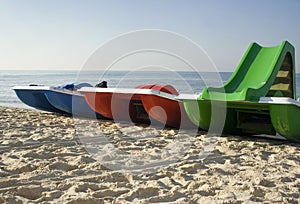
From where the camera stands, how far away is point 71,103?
5.81 meters

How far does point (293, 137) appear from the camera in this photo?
3.89 m

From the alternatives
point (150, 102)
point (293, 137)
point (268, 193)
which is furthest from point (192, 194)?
point (150, 102)

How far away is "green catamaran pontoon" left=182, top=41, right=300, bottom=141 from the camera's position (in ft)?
12.0

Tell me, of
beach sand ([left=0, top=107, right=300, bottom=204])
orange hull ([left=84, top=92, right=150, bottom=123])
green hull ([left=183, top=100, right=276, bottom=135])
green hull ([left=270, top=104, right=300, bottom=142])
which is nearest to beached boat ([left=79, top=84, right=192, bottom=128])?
orange hull ([left=84, top=92, right=150, bottom=123])

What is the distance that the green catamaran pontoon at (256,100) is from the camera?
3.67 metres

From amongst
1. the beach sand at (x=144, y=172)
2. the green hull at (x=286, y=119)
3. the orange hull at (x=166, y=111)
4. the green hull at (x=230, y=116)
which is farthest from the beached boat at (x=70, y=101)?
the green hull at (x=286, y=119)

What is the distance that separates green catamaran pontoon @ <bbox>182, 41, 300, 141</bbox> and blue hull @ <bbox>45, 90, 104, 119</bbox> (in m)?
2.11

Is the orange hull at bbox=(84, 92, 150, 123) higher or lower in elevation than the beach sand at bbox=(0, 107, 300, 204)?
higher

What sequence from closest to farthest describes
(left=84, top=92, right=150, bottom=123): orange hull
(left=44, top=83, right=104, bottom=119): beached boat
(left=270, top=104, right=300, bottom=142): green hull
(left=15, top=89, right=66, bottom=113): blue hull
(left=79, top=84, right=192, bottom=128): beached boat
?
(left=270, top=104, right=300, bottom=142): green hull → (left=79, top=84, right=192, bottom=128): beached boat → (left=84, top=92, right=150, bottom=123): orange hull → (left=44, top=83, right=104, bottom=119): beached boat → (left=15, top=89, right=66, bottom=113): blue hull

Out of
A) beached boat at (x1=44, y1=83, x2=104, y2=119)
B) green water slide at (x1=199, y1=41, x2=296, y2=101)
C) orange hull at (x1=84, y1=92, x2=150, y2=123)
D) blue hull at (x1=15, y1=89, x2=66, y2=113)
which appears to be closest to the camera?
green water slide at (x1=199, y1=41, x2=296, y2=101)

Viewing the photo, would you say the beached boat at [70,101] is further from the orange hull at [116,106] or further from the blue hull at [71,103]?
the orange hull at [116,106]

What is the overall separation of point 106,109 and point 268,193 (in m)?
3.51

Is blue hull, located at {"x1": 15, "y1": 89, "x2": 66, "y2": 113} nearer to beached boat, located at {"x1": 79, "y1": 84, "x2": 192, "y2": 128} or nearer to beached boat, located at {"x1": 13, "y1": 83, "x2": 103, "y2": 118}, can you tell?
beached boat, located at {"x1": 13, "y1": 83, "x2": 103, "y2": 118}

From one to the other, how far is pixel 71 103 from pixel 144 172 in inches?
137
